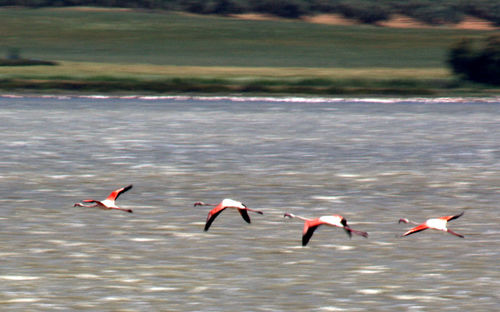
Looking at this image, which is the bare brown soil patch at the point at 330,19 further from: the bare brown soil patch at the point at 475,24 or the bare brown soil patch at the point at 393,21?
the bare brown soil patch at the point at 475,24

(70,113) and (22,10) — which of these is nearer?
(70,113)

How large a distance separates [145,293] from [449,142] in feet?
42.4

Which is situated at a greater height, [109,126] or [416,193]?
[416,193]

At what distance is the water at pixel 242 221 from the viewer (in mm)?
7906

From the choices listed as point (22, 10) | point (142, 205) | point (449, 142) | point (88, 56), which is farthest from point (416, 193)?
point (22, 10)

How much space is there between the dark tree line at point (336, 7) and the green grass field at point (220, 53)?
2375mm

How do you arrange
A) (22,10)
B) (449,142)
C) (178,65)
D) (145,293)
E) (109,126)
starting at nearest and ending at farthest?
(145,293)
(449,142)
(109,126)
(178,65)
(22,10)

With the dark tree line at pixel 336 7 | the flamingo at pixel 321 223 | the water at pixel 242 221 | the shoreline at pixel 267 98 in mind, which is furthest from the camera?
the dark tree line at pixel 336 7

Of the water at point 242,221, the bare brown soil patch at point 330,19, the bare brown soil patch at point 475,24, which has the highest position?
the water at point 242,221

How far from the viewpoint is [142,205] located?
12.0 metres

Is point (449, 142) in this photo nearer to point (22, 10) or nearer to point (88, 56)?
point (88, 56)

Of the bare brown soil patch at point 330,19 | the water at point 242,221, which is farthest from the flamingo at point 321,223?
the bare brown soil patch at point 330,19

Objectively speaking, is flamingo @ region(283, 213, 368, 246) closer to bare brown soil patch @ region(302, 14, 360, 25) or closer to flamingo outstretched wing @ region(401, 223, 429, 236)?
flamingo outstretched wing @ region(401, 223, 429, 236)

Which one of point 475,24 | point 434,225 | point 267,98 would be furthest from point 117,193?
point 475,24
